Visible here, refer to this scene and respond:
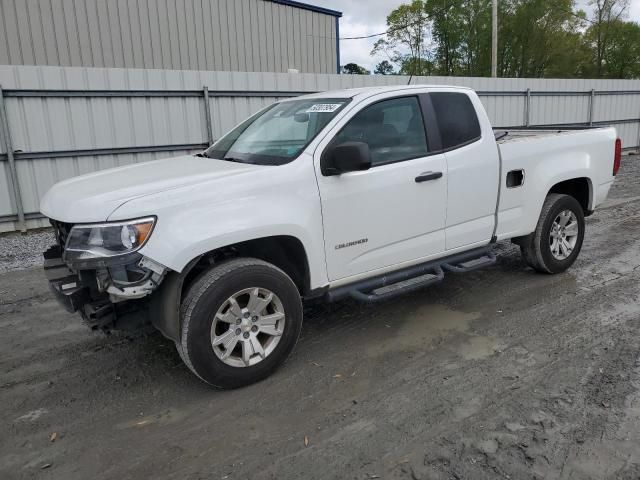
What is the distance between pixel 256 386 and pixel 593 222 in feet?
21.7

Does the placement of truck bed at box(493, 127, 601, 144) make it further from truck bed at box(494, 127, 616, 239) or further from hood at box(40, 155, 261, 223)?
hood at box(40, 155, 261, 223)

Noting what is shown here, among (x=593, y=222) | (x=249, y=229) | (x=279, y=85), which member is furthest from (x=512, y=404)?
(x=279, y=85)

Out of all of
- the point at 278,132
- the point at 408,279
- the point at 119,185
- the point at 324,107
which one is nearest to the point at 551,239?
the point at 408,279

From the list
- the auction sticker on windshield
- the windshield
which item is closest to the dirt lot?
the windshield

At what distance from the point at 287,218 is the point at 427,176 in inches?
51.3

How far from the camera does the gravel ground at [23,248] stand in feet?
21.9

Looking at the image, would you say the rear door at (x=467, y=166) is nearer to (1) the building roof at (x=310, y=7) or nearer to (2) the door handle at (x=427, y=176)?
(2) the door handle at (x=427, y=176)

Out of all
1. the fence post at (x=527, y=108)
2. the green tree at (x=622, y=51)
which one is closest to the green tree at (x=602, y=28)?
the green tree at (x=622, y=51)

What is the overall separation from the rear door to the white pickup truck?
1 cm

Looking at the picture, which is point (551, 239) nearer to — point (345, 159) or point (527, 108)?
point (345, 159)

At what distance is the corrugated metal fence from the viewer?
8.02 meters

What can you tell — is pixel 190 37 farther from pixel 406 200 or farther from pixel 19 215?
pixel 406 200

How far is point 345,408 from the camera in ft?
10.6

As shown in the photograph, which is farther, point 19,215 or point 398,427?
point 19,215
